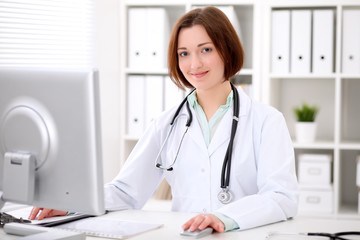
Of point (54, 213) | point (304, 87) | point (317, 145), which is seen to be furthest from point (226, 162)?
point (304, 87)

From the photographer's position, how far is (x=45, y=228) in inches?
55.4

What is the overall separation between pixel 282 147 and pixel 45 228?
2.69ft

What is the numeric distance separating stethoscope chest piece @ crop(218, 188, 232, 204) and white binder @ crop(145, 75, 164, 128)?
154cm

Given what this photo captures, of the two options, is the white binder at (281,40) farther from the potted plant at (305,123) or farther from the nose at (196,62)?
the nose at (196,62)

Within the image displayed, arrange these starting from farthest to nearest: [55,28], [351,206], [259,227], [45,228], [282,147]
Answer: [351,206] < [55,28] < [282,147] < [259,227] < [45,228]

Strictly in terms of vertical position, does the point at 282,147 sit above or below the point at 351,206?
above

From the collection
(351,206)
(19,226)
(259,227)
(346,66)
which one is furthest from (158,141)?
(351,206)

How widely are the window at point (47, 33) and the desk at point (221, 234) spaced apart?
1254 millimetres

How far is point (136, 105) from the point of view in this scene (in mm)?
3383

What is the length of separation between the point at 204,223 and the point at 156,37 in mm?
2053

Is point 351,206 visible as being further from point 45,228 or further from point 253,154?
point 45,228

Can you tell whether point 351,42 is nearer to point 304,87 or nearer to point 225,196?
point 304,87

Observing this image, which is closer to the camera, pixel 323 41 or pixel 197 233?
pixel 197 233

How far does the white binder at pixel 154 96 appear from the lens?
10.9 ft
